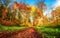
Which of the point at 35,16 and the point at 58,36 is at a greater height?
the point at 35,16

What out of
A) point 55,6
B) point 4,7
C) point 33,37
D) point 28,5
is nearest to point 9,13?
point 4,7

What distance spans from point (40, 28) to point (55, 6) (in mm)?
494

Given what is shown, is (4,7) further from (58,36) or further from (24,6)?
(58,36)

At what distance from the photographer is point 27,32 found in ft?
11.3

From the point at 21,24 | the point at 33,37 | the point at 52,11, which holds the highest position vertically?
the point at 52,11

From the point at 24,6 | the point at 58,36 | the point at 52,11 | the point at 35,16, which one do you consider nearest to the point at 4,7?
the point at 24,6

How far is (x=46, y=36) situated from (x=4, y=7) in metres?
0.94

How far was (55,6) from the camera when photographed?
353 centimetres

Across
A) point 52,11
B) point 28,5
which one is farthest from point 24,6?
point 52,11

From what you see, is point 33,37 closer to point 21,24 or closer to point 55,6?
point 21,24

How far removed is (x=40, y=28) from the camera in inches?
137

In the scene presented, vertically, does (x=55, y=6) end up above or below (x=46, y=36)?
above

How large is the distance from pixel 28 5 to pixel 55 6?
1.64 feet

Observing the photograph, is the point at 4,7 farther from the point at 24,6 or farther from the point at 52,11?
the point at 52,11
